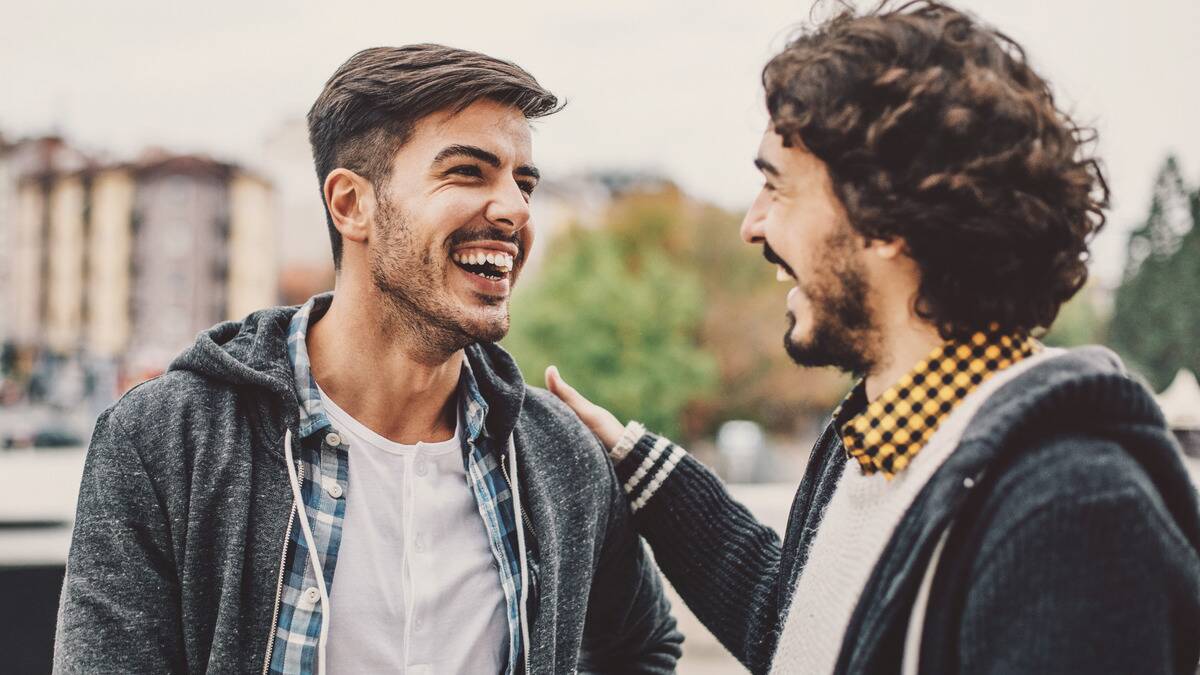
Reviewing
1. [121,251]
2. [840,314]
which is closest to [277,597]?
[840,314]

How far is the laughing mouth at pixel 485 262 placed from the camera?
94.7 inches

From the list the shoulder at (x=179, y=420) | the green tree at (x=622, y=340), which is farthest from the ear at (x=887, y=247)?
the green tree at (x=622, y=340)

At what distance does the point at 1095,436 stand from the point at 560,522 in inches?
48.5

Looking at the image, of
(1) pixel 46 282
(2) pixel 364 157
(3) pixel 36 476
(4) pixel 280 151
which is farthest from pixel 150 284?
(2) pixel 364 157

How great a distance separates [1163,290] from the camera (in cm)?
1570

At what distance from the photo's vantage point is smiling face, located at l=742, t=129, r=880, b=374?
190cm

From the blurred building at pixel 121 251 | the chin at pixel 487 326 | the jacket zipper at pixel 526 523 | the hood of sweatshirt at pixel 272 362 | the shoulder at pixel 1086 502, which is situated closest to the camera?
the shoulder at pixel 1086 502

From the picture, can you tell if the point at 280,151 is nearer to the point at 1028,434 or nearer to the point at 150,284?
the point at 150,284

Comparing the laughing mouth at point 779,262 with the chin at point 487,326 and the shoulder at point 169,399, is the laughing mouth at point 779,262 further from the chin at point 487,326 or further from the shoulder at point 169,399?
the shoulder at point 169,399

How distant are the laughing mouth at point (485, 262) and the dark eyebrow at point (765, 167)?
0.67m

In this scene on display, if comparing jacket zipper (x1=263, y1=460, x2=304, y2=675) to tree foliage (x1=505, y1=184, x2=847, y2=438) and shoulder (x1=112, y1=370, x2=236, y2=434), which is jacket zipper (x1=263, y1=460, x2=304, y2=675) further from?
tree foliage (x1=505, y1=184, x2=847, y2=438)

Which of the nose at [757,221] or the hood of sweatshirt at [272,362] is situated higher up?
the nose at [757,221]

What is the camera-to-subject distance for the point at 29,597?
164 inches

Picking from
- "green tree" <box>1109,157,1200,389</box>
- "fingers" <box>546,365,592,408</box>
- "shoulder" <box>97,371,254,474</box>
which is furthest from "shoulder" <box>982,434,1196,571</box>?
"green tree" <box>1109,157,1200,389</box>
